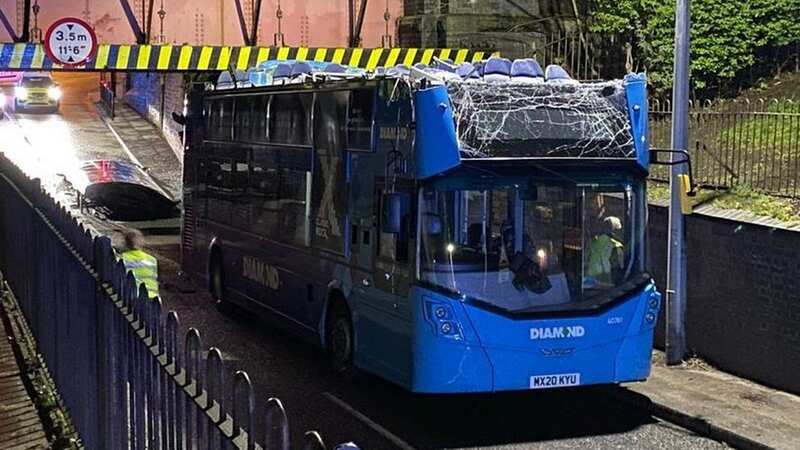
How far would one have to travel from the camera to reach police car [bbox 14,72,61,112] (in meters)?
52.8

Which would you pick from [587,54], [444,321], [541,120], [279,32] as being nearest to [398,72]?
[541,120]

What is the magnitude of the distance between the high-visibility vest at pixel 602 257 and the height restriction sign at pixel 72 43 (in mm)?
12729

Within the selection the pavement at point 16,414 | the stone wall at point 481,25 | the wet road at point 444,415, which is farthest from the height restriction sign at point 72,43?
the pavement at point 16,414

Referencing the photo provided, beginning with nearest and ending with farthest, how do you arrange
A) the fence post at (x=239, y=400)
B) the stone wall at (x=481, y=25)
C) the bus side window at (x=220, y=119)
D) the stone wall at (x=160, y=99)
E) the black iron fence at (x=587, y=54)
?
the fence post at (x=239, y=400) < the bus side window at (x=220, y=119) < the black iron fence at (x=587, y=54) < the stone wall at (x=481, y=25) < the stone wall at (x=160, y=99)

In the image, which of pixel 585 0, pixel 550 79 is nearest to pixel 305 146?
pixel 550 79

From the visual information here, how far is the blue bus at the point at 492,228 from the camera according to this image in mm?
10773

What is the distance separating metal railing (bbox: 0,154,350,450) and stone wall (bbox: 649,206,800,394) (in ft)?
26.2

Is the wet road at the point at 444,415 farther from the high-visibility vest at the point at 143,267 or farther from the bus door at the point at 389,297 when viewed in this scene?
the high-visibility vest at the point at 143,267

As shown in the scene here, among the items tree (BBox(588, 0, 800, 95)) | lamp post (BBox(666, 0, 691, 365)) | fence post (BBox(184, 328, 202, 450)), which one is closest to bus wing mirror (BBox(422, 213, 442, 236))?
lamp post (BBox(666, 0, 691, 365))

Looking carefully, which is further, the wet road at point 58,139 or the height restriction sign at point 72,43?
the wet road at point 58,139

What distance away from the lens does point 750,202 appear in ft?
46.3

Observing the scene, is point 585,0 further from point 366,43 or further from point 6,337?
point 6,337

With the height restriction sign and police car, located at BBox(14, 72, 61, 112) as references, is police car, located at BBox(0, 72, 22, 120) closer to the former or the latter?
police car, located at BBox(14, 72, 61, 112)

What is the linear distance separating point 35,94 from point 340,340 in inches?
1739
